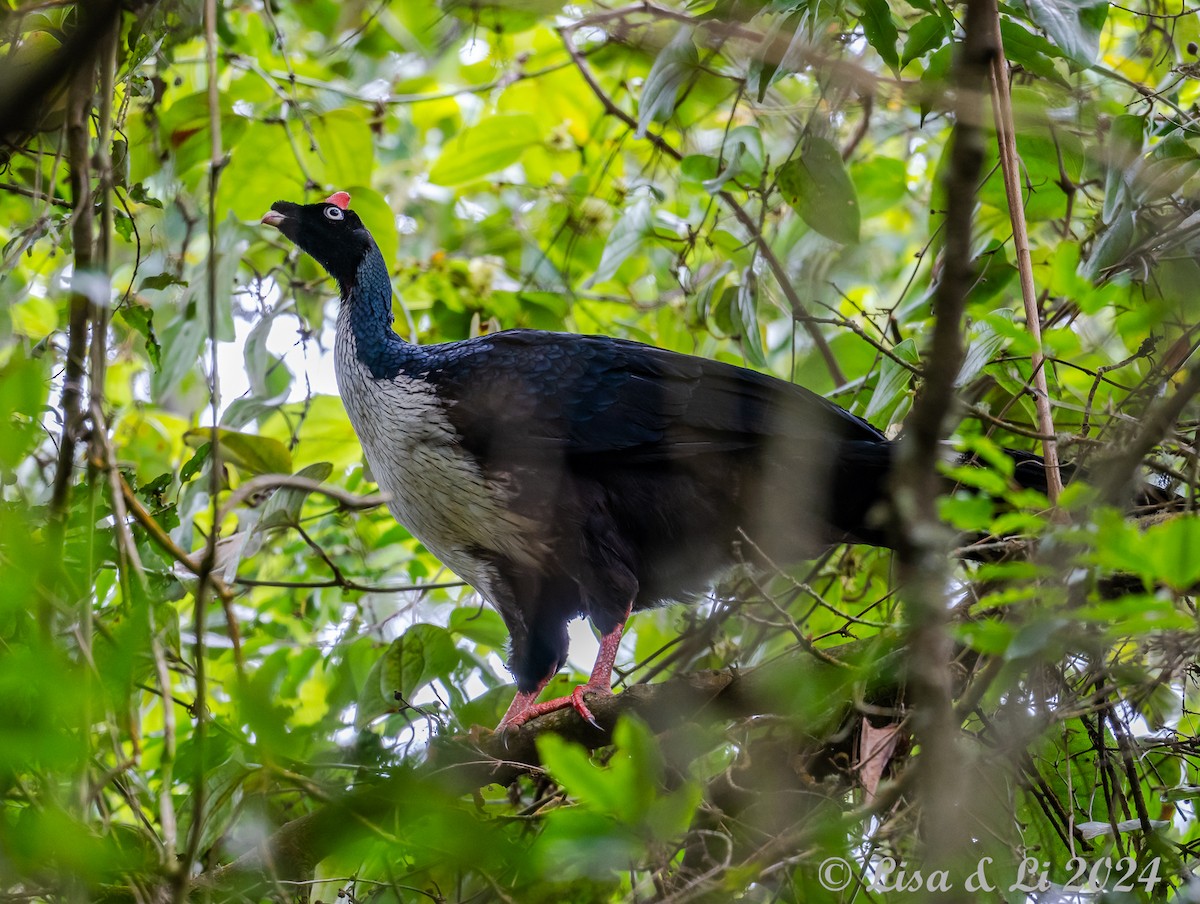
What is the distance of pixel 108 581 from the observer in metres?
3.42

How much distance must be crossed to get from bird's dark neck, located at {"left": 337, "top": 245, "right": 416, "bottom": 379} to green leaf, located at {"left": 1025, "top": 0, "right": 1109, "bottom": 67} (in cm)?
243

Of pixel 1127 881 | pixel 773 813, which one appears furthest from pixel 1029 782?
pixel 773 813

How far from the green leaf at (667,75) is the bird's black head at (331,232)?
1406mm

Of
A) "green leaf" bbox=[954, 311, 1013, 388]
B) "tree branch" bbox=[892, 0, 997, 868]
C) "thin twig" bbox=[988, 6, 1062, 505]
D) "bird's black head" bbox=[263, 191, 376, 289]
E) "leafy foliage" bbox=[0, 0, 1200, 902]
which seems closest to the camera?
"tree branch" bbox=[892, 0, 997, 868]

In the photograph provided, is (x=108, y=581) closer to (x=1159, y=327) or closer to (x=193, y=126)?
(x=193, y=126)

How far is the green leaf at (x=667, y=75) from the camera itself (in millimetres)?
3943

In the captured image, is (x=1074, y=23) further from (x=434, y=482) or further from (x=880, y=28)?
(x=434, y=482)

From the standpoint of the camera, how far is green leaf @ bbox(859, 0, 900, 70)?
3395mm

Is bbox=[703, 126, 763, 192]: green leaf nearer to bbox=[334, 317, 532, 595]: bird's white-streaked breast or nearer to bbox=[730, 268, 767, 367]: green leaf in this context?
bbox=[730, 268, 767, 367]: green leaf

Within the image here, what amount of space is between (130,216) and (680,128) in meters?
2.44

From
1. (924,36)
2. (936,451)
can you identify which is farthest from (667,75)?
(936,451)

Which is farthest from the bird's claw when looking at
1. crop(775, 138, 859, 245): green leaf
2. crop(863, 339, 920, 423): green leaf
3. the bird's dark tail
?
crop(775, 138, 859, 245): green leaf

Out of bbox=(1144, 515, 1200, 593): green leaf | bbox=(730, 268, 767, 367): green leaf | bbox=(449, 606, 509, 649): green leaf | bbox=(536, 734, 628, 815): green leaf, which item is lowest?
bbox=(536, 734, 628, 815): green leaf

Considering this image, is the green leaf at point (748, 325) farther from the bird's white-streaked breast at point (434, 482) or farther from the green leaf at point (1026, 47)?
the green leaf at point (1026, 47)
